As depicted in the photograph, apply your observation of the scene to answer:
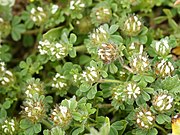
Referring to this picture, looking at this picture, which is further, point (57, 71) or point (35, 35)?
point (35, 35)

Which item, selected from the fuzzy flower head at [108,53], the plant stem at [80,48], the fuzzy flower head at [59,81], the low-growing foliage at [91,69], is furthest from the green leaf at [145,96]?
the plant stem at [80,48]

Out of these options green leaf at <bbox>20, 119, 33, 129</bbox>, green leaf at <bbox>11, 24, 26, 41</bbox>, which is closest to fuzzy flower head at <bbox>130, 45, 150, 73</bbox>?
green leaf at <bbox>20, 119, 33, 129</bbox>

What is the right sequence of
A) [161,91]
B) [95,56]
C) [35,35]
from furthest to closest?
[35,35] → [95,56] → [161,91]

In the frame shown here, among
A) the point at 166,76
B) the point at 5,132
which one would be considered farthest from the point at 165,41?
the point at 5,132

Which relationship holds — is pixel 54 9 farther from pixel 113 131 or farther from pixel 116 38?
pixel 113 131

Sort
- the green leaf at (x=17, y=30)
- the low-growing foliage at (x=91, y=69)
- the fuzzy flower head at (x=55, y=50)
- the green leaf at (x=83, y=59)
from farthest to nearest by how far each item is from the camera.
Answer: the green leaf at (x=17, y=30)
the green leaf at (x=83, y=59)
the fuzzy flower head at (x=55, y=50)
the low-growing foliage at (x=91, y=69)

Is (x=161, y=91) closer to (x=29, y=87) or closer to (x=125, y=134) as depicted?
(x=125, y=134)

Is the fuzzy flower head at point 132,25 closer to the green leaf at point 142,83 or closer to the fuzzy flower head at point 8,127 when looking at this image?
the green leaf at point 142,83
